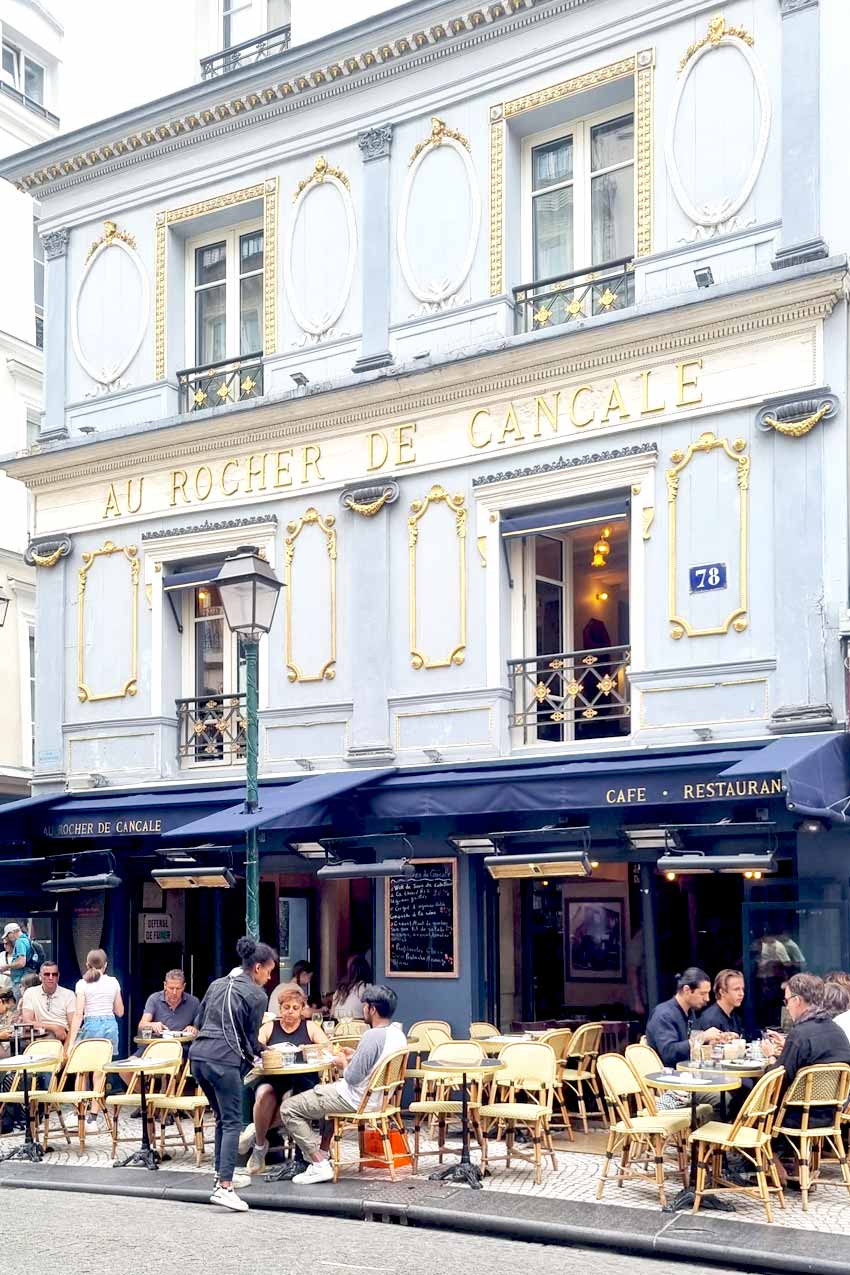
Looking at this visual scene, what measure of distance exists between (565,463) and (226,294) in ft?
16.7

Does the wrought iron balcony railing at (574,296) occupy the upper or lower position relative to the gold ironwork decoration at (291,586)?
upper

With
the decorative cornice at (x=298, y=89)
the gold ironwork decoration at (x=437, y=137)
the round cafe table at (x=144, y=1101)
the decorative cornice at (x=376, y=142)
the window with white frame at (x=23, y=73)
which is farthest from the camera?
the window with white frame at (x=23, y=73)

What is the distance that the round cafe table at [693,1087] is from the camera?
9.91 metres

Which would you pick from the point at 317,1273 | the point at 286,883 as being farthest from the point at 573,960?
the point at 317,1273

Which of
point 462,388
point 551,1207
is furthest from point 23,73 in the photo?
point 551,1207

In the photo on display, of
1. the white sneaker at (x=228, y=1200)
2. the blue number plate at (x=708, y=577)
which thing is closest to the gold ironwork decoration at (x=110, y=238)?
the blue number plate at (x=708, y=577)

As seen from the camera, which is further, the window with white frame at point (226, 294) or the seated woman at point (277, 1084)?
the window with white frame at point (226, 294)

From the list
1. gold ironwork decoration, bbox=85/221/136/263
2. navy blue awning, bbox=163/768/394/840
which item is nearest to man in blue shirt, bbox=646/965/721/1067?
navy blue awning, bbox=163/768/394/840

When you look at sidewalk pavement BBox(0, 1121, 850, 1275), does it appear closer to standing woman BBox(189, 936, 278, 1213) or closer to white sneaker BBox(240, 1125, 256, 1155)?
white sneaker BBox(240, 1125, 256, 1155)

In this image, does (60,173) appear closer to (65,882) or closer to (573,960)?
(65,882)

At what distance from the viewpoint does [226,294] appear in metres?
17.2

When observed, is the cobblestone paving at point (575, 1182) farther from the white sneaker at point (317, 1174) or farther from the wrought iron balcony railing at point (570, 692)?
the wrought iron balcony railing at point (570, 692)

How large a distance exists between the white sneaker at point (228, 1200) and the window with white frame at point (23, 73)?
68.6ft

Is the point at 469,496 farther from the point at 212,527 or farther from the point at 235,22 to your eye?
the point at 235,22
